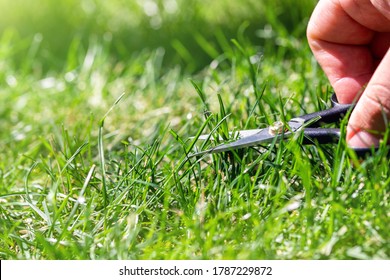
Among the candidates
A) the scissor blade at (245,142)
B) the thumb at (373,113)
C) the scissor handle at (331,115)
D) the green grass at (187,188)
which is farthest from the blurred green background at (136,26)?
the thumb at (373,113)

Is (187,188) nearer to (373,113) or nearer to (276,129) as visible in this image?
(276,129)

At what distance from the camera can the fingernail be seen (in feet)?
6.29

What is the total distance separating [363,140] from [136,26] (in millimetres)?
2576

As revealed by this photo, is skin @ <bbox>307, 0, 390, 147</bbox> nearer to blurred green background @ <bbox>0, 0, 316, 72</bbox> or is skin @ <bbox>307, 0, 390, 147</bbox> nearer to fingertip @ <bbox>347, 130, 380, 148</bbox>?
fingertip @ <bbox>347, 130, 380, 148</bbox>

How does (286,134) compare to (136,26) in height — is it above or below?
above

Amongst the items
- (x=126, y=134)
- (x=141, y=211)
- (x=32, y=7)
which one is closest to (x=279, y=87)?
(x=126, y=134)

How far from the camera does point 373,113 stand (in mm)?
1888

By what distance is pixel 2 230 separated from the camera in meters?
2.14

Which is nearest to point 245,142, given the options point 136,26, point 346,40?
point 346,40

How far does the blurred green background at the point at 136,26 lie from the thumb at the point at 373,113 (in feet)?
6.07

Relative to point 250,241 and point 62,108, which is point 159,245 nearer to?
point 250,241

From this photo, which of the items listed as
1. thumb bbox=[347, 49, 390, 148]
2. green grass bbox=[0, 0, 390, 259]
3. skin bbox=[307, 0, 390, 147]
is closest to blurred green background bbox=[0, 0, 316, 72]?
green grass bbox=[0, 0, 390, 259]

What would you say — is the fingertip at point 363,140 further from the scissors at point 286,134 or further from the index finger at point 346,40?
the index finger at point 346,40

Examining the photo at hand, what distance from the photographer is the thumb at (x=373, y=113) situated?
1.86 m
